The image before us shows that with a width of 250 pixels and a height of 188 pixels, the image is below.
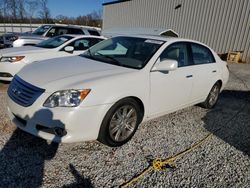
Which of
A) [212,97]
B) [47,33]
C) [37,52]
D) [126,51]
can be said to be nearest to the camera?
[126,51]

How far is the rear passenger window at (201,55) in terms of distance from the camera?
14.2 ft

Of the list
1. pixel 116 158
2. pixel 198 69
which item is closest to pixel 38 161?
pixel 116 158

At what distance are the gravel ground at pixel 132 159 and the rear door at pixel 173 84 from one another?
0.45m

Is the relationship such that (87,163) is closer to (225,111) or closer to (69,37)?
(225,111)

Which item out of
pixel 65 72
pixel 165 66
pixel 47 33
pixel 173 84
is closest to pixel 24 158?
pixel 65 72

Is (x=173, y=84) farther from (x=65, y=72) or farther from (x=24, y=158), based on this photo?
(x=24, y=158)

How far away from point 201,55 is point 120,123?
98.1 inches

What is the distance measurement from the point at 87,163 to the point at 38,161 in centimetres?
59

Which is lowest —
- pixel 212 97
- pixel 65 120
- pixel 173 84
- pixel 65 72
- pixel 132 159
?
pixel 132 159

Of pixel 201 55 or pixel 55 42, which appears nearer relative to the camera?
pixel 201 55

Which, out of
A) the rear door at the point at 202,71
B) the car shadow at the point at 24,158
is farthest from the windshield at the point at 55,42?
the rear door at the point at 202,71

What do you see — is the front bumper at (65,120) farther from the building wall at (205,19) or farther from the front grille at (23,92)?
the building wall at (205,19)

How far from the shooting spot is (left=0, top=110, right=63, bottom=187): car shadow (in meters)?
2.36

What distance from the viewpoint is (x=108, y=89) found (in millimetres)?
2807
